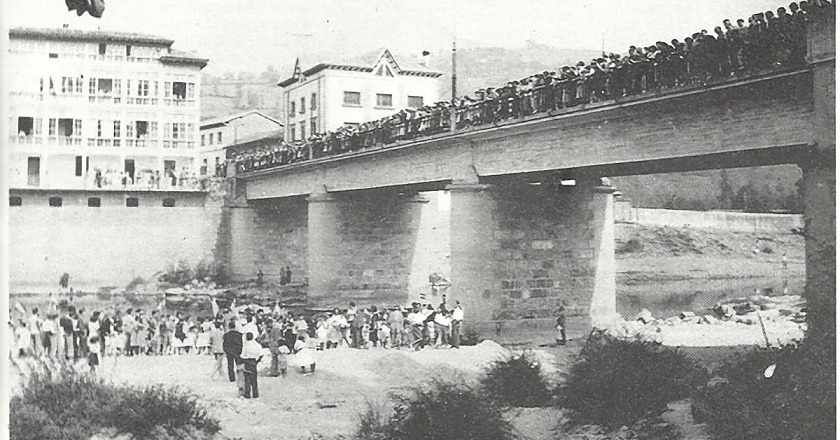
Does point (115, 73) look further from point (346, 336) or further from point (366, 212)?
point (366, 212)

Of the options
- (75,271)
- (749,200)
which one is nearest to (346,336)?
(75,271)

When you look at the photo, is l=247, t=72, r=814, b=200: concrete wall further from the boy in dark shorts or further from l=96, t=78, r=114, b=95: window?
the boy in dark shorts

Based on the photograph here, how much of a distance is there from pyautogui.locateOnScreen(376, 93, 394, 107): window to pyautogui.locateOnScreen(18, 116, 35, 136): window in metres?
2.50

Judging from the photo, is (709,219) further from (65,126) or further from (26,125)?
(26,125)

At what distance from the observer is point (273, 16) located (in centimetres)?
507

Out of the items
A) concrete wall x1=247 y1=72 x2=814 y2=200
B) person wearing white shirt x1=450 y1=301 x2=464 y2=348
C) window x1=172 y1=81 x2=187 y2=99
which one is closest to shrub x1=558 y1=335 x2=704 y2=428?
person wearing white shirt x1=450 y1=301 x2=464 y2=348

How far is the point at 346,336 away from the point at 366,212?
14.2ft

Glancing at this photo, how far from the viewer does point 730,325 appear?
523cm

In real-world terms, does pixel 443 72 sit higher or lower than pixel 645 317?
higher

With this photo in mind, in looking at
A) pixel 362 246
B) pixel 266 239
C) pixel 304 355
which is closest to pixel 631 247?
pixel 362 246

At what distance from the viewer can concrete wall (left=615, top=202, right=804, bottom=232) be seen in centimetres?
505

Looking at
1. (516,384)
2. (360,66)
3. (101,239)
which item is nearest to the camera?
(516,384)

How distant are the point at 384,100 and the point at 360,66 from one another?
1053 millimetres

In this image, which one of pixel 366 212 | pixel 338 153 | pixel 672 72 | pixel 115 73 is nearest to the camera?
pixel 115 73
